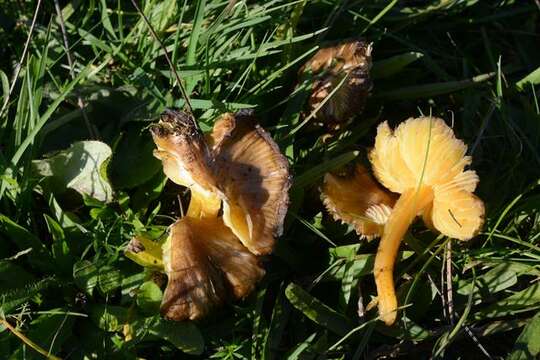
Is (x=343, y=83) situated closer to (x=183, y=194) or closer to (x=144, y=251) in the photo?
(x=183, y=194)

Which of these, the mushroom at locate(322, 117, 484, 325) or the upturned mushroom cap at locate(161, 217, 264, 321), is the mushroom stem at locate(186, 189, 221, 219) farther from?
the mushroom at locate(322, 117, 484, 325)

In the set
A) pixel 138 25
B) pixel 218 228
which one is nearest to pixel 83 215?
pixel 218 228

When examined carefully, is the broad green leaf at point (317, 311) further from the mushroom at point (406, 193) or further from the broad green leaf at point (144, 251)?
the broad green leaf at point (144, 251)

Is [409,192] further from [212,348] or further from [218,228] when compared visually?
[212,348]

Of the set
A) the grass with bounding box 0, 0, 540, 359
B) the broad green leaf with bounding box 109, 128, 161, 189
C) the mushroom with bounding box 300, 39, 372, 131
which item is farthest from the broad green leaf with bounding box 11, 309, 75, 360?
the mushroom with bounding box 300, 39, 372, 131

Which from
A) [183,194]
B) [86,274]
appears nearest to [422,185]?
[183,194]
